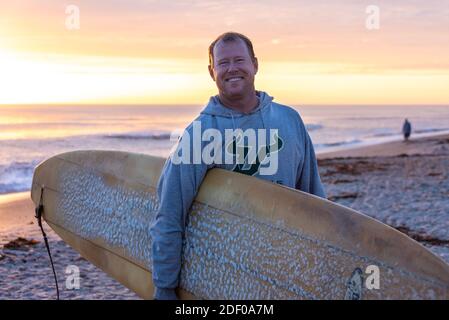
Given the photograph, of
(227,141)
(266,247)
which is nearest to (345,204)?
(266,247)

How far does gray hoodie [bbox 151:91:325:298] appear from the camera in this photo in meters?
2.65

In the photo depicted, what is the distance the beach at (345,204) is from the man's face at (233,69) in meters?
2.61

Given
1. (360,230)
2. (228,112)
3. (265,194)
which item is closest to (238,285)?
(265,194)

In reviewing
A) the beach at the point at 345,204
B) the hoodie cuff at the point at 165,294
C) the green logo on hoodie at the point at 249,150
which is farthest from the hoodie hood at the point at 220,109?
the beach at the point at 345,204

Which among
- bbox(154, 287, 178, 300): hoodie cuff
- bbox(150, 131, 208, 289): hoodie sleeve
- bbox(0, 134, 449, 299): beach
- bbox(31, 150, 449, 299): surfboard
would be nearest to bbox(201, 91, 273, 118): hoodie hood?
bbox(150, 131, 208, 289): hoodie sleeve

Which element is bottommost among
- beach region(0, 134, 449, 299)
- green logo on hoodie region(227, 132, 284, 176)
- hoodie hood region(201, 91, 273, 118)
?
beach region(0, 134, 449, 299)

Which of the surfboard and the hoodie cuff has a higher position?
the surfboard

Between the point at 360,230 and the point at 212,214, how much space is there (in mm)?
740

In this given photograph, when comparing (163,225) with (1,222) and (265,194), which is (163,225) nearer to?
(265,194)

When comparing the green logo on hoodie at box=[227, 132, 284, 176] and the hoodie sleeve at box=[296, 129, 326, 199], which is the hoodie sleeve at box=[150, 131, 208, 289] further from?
the hoodie sleeve at box=[296, 129, 326, 199]

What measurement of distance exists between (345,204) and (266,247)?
6298mm

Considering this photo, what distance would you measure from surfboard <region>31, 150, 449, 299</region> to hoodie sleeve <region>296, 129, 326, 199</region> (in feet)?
0.43

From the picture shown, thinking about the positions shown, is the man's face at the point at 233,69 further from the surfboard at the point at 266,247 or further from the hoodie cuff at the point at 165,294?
the hoodie cuff at the point at 165,294

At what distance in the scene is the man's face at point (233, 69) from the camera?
8.67ft
